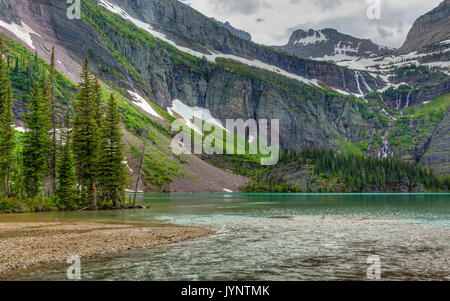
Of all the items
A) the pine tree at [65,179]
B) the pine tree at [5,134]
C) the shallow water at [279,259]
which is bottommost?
the shallow water at [279,259]

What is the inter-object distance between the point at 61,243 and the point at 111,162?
4034cm

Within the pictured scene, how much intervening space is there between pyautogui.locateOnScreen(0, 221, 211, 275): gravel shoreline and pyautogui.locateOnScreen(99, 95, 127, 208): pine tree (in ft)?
96.1

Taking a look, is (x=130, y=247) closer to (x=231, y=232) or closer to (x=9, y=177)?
(x=231, y=232)

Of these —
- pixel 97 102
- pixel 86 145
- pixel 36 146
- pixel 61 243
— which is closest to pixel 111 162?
pixel 86 145

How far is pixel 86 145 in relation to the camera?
6300cm

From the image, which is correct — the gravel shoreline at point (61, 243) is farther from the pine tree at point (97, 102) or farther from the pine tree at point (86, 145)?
the pine tree at point (97, 102)

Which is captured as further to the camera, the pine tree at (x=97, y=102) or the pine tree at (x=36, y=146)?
Answer: the pine tree at (x=97, y=102)

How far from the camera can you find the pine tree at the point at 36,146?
5606 centimetres

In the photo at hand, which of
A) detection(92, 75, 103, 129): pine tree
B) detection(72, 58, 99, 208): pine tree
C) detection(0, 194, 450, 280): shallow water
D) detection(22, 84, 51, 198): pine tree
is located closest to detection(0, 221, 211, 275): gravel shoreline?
detection(0, 194, 450, 280): shallow water

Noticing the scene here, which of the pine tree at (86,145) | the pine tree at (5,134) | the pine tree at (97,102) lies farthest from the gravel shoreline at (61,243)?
the pine tree at (97,102)

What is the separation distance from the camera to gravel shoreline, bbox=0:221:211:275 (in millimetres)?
19172

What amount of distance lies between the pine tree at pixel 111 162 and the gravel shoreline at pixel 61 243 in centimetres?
2929
